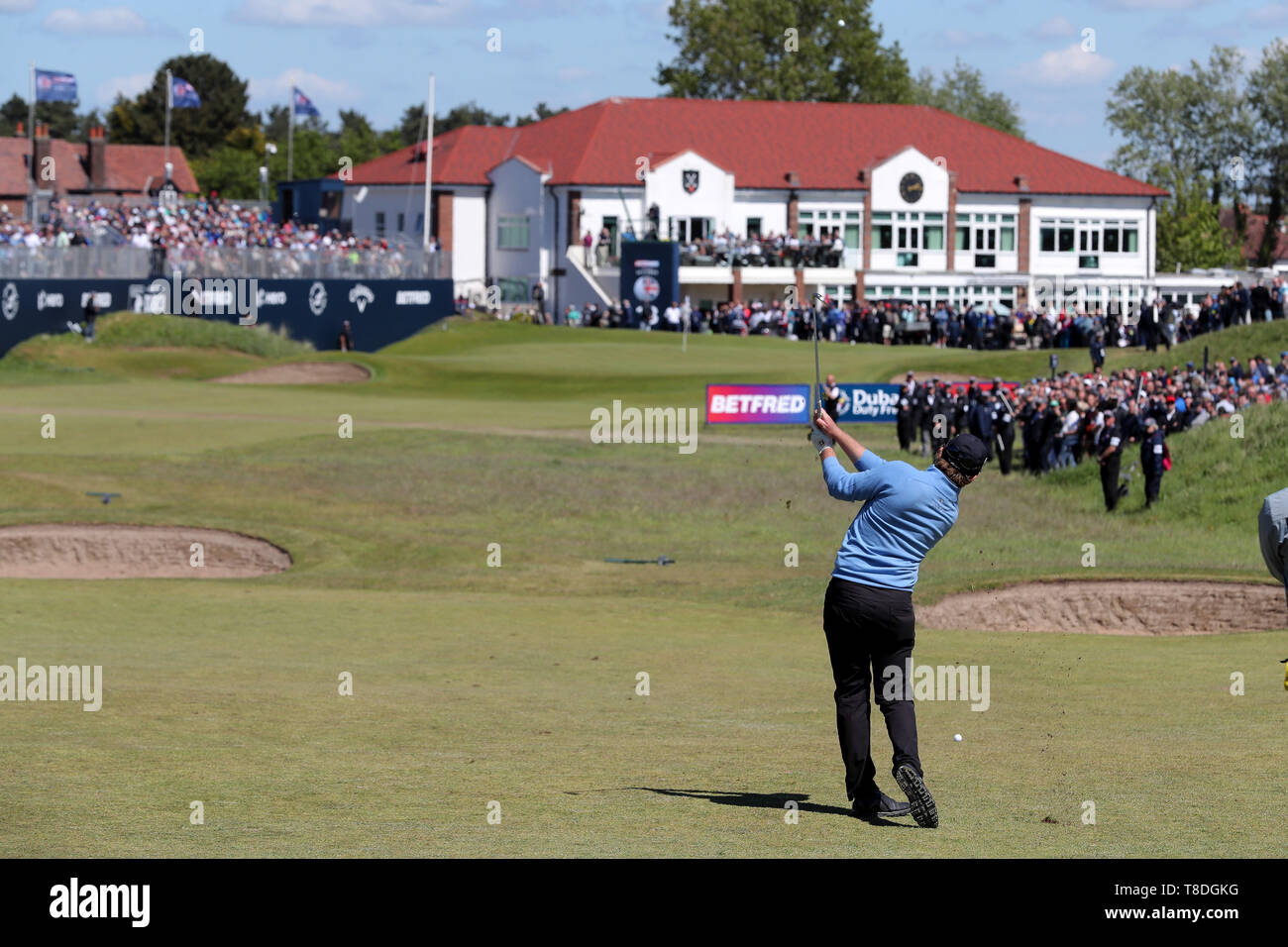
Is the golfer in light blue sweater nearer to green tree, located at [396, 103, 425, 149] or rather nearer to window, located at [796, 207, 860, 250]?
window, located at [796, 207, 860, 250]

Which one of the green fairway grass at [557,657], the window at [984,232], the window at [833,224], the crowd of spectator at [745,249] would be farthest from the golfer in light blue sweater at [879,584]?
the window at [984,232]

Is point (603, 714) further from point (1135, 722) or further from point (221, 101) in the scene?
point (221, 101)

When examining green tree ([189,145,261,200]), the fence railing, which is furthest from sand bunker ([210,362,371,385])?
green tree ([189,145,261,200])

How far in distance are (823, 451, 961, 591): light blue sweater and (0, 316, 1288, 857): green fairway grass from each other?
144 cm

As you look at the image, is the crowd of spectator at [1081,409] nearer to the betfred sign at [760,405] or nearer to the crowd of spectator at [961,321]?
the betfred sign at [760,405]

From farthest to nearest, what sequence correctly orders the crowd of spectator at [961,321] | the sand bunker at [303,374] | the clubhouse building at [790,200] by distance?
1. the clubhouse building at [790,200]
2. the sand bunker at [303,374]
3. the crowd of spectator at [961,321]

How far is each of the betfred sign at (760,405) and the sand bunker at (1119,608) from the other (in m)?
21.6

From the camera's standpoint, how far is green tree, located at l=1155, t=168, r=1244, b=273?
116 meters

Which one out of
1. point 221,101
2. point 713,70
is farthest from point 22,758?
point 221,101

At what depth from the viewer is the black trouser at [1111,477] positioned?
32322 millimetres

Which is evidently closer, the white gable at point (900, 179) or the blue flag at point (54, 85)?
the blue flag at point (54, 85)

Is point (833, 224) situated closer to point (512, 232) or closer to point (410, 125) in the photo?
point (512, 232)

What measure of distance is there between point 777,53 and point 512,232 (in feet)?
127

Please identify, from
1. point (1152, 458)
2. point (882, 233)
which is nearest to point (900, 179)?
point (882, 233)
